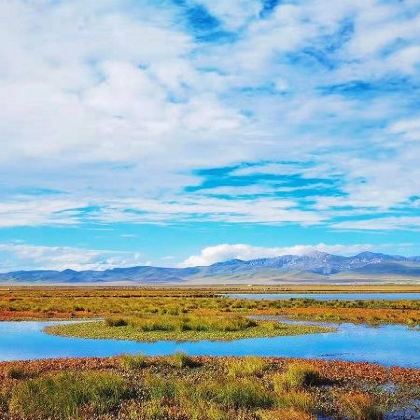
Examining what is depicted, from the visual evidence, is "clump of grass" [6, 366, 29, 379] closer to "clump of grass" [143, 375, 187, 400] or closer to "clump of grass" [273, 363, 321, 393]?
"clump of grass" [143, 375, 187, 400]

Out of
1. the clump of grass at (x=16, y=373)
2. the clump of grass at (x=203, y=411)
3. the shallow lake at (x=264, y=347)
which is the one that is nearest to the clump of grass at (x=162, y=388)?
the clump of grass at (x=203, y=411)

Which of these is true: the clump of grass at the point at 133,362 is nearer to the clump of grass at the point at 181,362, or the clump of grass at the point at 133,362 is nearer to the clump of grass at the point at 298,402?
the clump of grass at the point at 181,362

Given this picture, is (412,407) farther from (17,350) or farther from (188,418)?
(17,350)

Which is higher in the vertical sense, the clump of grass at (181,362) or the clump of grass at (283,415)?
the clump of grass at (181,362)

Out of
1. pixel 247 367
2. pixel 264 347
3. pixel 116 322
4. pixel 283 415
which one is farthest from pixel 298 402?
pixel 116 322

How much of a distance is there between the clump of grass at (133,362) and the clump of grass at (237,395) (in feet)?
21.6

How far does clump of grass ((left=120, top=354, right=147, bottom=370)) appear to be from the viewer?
2520 centimetres

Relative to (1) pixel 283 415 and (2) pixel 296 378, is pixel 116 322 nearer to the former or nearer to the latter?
(2) pixel 296 378

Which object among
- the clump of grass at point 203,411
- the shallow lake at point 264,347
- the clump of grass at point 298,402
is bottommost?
the shallow lake at point 264,347

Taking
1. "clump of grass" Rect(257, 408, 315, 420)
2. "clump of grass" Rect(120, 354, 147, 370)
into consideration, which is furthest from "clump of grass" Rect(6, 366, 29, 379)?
"clump of grass" Rect(257, 408, 315, 420)

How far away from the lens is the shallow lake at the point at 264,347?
31969mm

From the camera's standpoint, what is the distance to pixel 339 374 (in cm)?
2425

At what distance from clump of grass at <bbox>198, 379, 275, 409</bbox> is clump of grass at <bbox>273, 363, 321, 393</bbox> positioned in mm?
1578

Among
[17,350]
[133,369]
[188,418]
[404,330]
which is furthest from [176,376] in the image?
[404,330]
